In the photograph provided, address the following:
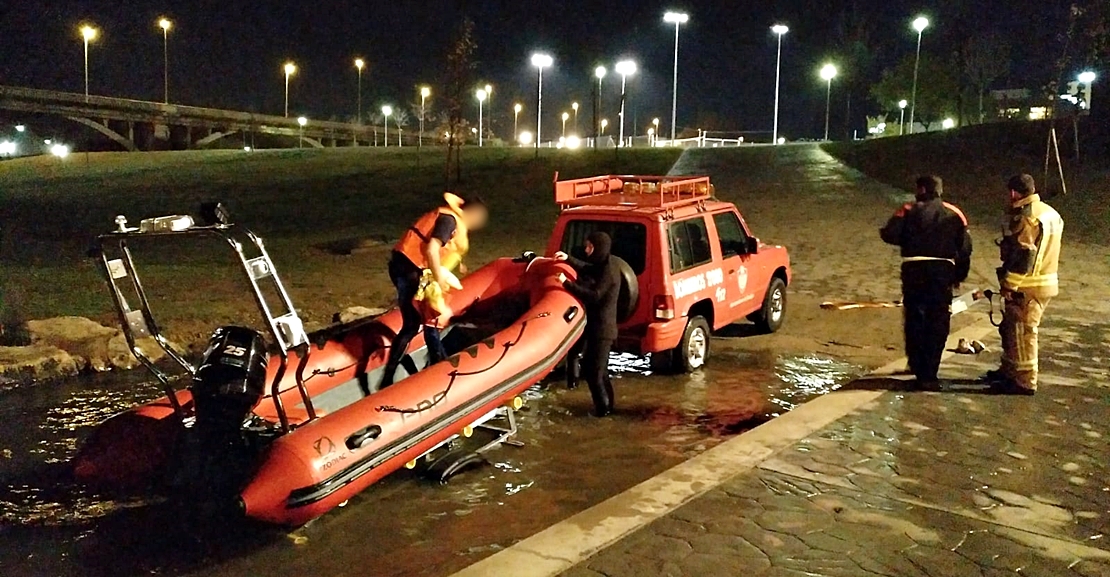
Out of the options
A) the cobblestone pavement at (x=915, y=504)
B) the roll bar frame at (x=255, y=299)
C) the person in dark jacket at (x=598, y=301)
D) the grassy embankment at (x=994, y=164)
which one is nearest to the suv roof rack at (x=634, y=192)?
the person in dark jacket at (x=598, y=301)

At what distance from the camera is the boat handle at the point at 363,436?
5461mm

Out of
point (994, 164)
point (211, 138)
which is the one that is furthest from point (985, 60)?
point (211, 138)

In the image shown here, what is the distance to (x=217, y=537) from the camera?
548 centimetres

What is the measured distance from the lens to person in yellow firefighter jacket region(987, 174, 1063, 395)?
7.81 metres

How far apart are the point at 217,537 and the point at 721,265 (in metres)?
5.66

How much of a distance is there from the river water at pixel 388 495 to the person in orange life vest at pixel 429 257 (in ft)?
3.67

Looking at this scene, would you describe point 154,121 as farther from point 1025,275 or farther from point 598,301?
point 1025,275

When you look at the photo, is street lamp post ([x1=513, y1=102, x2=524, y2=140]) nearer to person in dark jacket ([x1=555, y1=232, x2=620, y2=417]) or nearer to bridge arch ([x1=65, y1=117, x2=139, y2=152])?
bridge arch ([x1=65, y1=117, x2=139, y2=152])

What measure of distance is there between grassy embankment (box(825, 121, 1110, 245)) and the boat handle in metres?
16.5

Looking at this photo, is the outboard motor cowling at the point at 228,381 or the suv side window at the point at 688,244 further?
the suv side window at the point at 688,244

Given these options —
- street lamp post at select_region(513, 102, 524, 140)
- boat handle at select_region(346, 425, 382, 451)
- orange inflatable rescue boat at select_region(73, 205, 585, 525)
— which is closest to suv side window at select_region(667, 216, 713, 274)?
orange inflatable rescue boat at select_region(73, 205, 585, 525)

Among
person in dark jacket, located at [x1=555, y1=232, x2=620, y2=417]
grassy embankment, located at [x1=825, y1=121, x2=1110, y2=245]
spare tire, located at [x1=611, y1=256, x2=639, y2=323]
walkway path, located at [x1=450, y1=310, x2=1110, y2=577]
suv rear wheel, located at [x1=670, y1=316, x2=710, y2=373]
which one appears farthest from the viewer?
grassy embankment, located at [x1=825, y1=121, x2=1110, y2=245]

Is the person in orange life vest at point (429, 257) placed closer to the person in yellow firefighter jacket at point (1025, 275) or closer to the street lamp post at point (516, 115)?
the person in yellow firefighter jacket at point (1025, 275)

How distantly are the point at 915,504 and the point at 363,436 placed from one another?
10.8 ft
